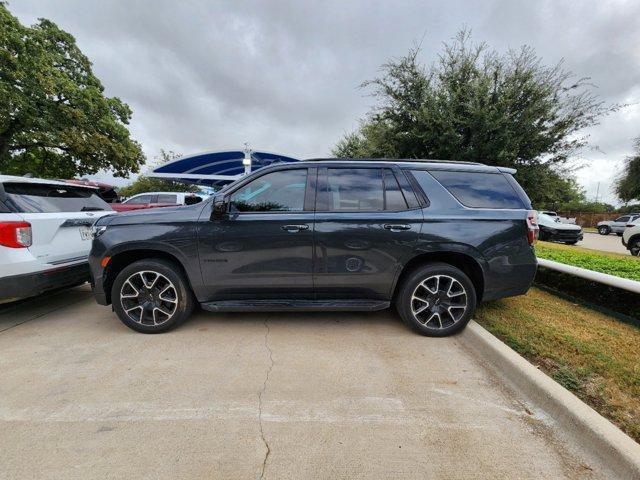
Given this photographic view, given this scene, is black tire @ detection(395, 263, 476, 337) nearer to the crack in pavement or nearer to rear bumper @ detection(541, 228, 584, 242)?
the crack in pavement

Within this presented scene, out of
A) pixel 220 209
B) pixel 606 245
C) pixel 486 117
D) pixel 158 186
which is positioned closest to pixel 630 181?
pixel 606 245

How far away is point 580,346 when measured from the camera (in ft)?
10.2

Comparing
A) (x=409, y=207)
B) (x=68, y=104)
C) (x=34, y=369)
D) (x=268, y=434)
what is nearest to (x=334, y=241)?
(x=409, y=207)

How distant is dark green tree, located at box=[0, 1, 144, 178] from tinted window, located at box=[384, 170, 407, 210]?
18989mm

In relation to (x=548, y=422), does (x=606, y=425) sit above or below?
above

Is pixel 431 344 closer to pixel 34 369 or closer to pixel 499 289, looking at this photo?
pixel 499 289

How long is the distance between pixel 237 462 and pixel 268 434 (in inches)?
10.8

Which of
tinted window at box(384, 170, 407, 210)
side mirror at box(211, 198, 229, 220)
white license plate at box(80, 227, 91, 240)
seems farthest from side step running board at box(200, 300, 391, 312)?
white license plate at box(80, 227, 91, 240)

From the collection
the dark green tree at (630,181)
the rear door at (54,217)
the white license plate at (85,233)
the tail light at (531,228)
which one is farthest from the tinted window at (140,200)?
the dark green tree at (630,181)

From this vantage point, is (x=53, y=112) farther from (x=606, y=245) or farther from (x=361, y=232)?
(x=606, y=245)

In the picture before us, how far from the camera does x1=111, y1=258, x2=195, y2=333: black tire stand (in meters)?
3.58

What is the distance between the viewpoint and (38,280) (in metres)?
3.66

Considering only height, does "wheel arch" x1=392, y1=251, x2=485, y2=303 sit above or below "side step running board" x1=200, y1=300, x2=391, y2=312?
above

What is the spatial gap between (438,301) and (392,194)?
Result: 130cm
